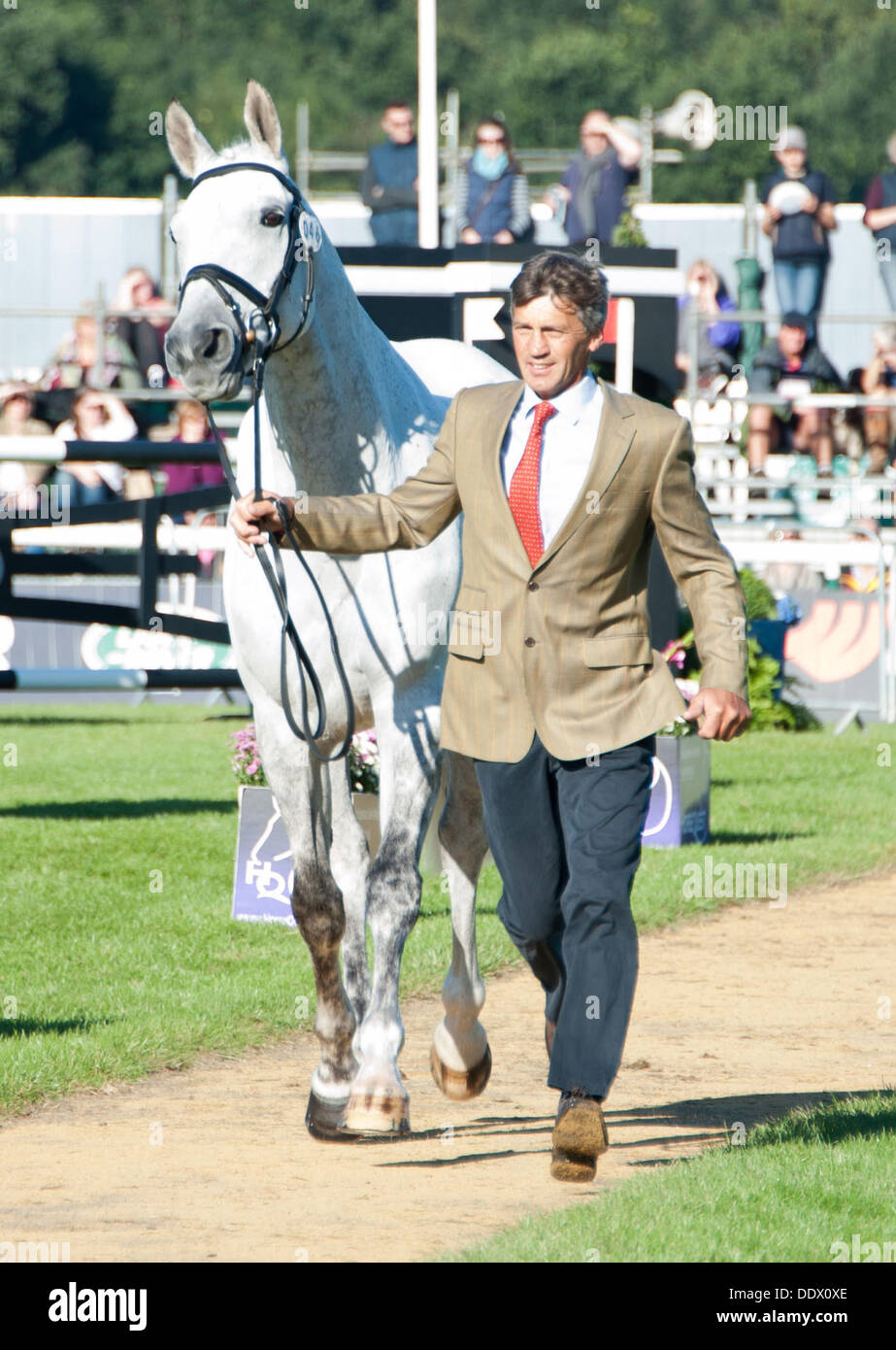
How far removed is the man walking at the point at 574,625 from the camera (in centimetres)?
493

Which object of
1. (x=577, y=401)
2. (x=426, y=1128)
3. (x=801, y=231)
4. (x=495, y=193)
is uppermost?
(x=495, y=193)

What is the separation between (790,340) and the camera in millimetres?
18062

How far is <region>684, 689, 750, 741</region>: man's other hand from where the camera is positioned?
4777 millimetres

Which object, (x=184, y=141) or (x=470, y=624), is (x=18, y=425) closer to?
(x=184, y=141)

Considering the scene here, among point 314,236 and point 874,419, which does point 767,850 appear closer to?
point 314,236

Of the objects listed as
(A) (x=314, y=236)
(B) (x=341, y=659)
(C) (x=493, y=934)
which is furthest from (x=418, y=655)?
(C) (x=493, y=934)

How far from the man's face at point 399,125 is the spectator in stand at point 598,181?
62.3 inches

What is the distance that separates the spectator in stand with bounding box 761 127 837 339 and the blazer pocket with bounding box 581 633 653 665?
46.5 ft

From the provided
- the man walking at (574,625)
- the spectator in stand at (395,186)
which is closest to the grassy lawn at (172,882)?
the man walking at (574,625)

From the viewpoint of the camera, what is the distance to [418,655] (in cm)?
561

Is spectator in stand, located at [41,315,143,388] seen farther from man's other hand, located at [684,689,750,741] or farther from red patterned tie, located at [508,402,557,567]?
man's other hand, located at [684,689,750,741]

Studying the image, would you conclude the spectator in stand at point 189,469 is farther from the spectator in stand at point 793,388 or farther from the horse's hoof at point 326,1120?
the horse's hoof at point 326,1120

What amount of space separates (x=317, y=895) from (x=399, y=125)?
45.5ft

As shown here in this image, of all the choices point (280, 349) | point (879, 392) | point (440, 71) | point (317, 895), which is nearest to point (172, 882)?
point (317, 895)
